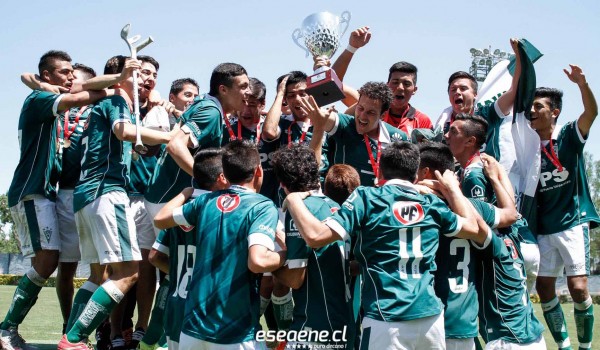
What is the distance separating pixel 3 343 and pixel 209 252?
3283 millimetres

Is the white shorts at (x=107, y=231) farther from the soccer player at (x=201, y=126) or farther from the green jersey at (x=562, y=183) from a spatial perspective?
the green jersey at (x=562, y=183)

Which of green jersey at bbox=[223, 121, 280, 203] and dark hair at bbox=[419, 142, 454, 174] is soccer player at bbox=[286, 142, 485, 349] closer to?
dark hair at bbox=[419, 142, 454, 174]

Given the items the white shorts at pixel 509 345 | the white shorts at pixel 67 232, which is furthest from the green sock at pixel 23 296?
the white shorts at pixel 509 345

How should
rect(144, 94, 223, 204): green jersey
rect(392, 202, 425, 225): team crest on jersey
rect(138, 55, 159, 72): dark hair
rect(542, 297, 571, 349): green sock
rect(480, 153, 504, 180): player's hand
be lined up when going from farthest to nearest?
rect(138, 55, 159, 72): dark hair → rect(542, 297, 571, 349): green sock → rect(144, 94, 223, 204): green jersey → rect(480, 153, 504, 180): player's hand → rect(392, 202, 425, 225): team crest on jersey

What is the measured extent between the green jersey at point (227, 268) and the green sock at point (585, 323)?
4.94m

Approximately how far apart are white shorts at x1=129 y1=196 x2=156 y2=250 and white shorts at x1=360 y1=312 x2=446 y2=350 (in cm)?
350

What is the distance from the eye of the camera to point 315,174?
188 inches

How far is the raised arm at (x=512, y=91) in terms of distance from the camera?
666cm

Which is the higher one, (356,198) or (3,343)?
(356,198)

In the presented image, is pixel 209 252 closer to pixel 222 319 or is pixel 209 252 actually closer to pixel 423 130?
pixel 222 319

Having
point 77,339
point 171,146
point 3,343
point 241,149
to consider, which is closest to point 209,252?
point 241,149

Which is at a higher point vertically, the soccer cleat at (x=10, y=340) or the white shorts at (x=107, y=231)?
the white shorts at (x=107, y=231)

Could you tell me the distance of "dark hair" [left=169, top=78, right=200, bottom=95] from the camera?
29.0ft

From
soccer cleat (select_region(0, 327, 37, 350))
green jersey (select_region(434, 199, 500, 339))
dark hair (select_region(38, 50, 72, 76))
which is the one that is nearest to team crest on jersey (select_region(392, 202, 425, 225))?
green jersey (select_region(434, 199, 500, 339))
